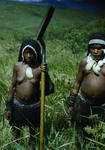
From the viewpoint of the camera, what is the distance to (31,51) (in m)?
2.45

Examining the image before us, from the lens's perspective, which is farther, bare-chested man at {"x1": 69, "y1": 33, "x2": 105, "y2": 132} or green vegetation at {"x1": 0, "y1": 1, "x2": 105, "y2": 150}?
green vegetation at {"x1": 0, "y1": 1, "x2": 105, "y2": 150}

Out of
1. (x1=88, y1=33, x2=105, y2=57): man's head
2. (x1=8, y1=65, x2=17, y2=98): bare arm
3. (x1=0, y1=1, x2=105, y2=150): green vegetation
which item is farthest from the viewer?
(x1=0, y1=1, x2=105, y2=150): green vegetation

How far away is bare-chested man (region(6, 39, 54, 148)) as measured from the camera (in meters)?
2.45

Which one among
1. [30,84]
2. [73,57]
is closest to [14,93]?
[30,84]

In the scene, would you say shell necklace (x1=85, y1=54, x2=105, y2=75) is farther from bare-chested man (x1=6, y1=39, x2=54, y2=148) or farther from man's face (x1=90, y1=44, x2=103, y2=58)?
bare-chested man (x1=6, y1=39, x2=54, y2=148)

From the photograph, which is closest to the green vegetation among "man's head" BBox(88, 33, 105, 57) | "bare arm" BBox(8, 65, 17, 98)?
"bare arm" BBox(8, 65, 17, 98)

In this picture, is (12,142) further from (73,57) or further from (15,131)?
(73,57)

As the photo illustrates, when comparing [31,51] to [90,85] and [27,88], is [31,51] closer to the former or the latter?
[27,88]

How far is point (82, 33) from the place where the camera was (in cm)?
326

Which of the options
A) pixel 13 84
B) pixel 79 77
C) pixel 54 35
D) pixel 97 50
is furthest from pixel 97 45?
pixel 54 35

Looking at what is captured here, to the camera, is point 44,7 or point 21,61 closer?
point 21,61

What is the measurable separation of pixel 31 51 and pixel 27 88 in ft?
0.55

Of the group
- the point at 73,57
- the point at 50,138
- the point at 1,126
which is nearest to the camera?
the point at 50,138

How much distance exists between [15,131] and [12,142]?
102mm
